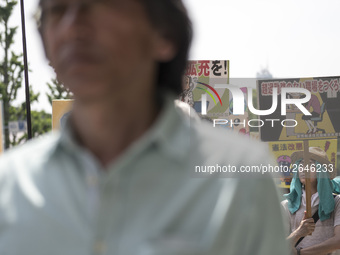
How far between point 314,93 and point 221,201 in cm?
485

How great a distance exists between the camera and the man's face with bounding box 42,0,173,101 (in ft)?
3.86

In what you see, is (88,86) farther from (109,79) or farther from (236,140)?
(236,140)

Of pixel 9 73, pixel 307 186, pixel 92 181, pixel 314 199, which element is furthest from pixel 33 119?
pixel 92 181

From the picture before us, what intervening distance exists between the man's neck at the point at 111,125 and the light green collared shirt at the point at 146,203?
0.02m

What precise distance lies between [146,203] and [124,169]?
8 centimetres

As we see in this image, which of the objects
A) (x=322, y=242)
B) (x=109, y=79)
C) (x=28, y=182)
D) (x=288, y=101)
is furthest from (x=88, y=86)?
(x=288, y=101)

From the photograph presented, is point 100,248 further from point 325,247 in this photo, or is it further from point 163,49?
point 325,247

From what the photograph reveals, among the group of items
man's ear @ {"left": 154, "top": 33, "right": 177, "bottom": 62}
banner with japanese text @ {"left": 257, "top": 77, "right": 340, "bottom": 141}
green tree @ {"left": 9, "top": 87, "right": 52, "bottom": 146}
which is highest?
man's ear @ {"left": 154, "top": 33, "right": 177, "bottom": 62}

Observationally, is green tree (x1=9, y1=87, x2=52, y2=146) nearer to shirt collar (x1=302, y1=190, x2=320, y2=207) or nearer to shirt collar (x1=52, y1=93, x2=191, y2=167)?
shirt collar (x1=302, y1=190, x2=320, y2=207)

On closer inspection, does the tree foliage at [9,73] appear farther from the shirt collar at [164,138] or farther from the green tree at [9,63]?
the shirt collar at [164,138]

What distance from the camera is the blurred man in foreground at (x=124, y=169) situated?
3.68 ft

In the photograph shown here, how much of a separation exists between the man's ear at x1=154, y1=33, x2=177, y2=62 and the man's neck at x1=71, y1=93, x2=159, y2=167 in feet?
0.36

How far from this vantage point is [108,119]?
48.0 inches

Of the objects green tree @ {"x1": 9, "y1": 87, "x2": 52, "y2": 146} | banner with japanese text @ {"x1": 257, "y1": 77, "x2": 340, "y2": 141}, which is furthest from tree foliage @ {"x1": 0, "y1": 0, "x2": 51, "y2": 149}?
banner with japanese text @ {"x1": 257, "y1": 77, "x2": 340, "y2": 141}
